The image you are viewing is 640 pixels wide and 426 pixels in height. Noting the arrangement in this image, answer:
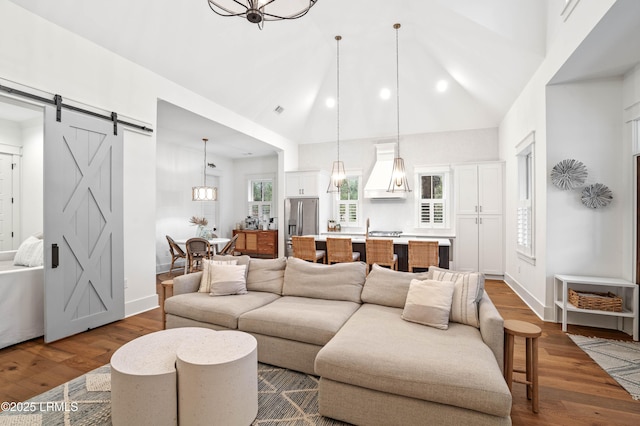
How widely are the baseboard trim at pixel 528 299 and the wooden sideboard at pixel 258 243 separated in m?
5.23

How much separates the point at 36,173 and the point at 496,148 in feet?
29.0

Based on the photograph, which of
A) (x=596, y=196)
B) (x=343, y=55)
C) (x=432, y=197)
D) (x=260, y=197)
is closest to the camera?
(x=596, y=196)

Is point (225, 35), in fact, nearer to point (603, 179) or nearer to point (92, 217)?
point (92, 217)

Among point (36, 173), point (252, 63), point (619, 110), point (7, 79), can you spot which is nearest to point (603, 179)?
point (619, 110)

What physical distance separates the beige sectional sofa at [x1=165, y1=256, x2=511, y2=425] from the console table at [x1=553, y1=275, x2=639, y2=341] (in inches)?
66.0

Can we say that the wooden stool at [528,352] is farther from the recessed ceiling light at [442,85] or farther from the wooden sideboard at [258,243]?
the wooden sideboard at [258,243]

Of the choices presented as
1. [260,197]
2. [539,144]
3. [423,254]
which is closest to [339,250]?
[423,254]

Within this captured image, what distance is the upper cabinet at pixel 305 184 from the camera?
7.15 meters

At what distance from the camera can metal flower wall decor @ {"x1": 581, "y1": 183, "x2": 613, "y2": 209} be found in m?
3.47

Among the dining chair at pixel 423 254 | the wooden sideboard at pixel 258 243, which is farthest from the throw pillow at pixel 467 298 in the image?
the wooden sideboard at pixel 258 243

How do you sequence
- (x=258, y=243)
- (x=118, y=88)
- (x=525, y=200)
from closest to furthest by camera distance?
(x=118, y=88)
(x=525, y=200)
(x=258, y=243)

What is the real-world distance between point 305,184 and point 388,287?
471 centimetres

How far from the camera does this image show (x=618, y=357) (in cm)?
281

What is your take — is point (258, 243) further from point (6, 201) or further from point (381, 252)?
point (6, 201)
